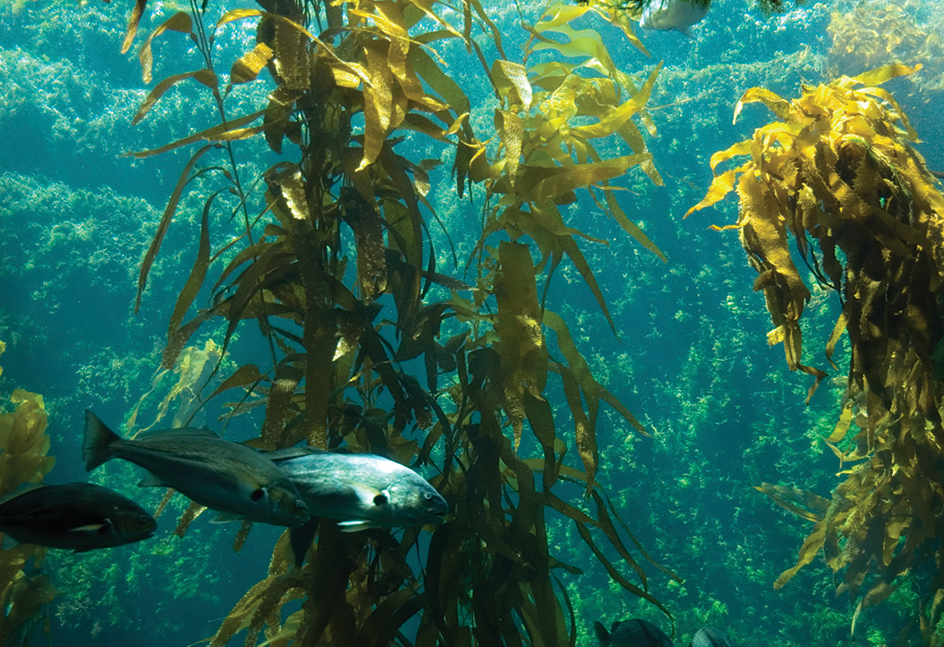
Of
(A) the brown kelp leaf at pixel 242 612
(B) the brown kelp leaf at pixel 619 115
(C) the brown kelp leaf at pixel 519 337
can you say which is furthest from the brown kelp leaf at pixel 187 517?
(B) the brown kelp leaf at pixel 619 115

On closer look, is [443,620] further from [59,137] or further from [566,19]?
[59,137]

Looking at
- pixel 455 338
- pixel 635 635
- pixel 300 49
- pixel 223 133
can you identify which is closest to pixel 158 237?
pixel 223 133

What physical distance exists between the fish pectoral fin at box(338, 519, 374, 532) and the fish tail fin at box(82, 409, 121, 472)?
403 millimetres

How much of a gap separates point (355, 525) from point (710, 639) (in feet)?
6.69

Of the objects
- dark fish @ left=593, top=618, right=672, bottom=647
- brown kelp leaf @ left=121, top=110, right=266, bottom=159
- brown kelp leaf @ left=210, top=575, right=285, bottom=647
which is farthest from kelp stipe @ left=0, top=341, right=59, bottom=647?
dark fish @ left=593, top=618, right=672, bottom=647

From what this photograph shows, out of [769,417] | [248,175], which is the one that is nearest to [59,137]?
[248,175]

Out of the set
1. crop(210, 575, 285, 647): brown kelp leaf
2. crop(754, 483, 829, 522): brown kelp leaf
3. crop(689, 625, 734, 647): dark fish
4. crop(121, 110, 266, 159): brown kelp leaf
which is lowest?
crop(689, 625, 734, 647): dark fish

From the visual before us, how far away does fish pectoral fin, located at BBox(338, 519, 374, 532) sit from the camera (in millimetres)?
924

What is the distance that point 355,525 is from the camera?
94 centimetres

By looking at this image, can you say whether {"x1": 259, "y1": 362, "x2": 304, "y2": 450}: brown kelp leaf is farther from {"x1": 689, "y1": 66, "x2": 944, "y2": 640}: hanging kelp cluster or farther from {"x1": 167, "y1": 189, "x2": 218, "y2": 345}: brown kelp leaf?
{"x1": 689, "y1": 66, "x2": 944, "y2": 640}: hanging kelp cluster

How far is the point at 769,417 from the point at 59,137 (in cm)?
2239

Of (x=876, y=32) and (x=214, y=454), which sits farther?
(x=876, y=32)

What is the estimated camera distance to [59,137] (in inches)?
675

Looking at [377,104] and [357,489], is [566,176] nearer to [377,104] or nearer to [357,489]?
[377,104]
